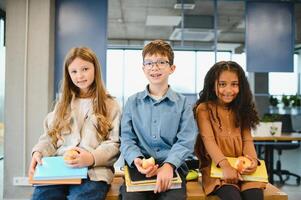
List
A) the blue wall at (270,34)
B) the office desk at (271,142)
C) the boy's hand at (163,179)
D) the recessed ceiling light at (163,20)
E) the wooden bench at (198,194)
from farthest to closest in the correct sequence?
the recessed ceiling light at (163,20) < the blue wall at (270,34) < the office desk at (271,142) < the wooden bench at (198,194) < the boy's hand at (163,179)

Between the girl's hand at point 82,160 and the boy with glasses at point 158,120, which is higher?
the boy with glasses at point 158,120

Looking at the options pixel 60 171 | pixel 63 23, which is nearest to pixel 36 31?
pixel 63 23

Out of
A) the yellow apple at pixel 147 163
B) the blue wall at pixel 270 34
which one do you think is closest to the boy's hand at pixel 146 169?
the yellow apple at pixel 147 163

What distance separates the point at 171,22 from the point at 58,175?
661 cm

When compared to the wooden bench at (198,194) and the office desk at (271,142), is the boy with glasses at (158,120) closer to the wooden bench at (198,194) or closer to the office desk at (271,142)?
the wooden bench at (198,194)

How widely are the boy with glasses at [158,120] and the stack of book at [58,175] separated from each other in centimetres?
22

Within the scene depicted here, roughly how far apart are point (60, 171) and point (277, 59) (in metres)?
3.78

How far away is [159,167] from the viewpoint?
1601mm

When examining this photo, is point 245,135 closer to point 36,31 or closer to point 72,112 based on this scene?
point 72,112

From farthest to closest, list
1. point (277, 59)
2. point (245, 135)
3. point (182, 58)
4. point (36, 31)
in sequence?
point (182, 58) < point (277, 59) < point (36, 31) < point (245, 135)

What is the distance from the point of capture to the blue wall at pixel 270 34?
4.61 metres

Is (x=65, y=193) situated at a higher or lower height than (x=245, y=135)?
lower

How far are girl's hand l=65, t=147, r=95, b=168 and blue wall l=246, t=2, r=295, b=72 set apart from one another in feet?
11.3

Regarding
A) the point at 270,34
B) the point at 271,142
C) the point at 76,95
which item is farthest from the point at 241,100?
the point at 270,34
